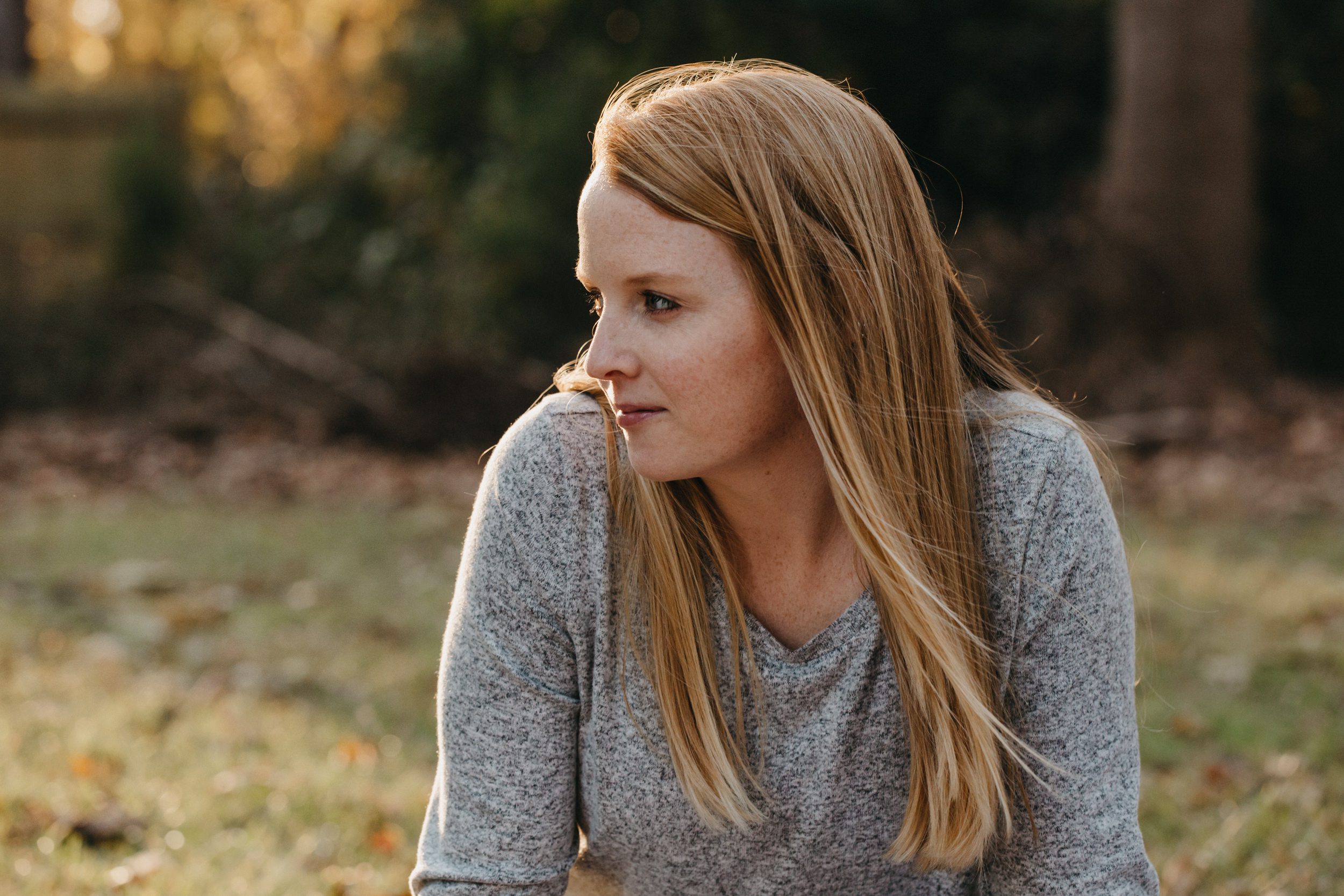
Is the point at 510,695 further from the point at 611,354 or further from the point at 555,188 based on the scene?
the point at 555,188

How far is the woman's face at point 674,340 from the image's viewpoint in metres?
1.62

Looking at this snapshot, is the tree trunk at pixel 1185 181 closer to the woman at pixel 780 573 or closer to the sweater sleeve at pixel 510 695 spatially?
the woman at pixel 780 573

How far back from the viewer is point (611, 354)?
1683 millimetres

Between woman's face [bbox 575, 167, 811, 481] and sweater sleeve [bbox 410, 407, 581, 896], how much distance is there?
21 centimetres

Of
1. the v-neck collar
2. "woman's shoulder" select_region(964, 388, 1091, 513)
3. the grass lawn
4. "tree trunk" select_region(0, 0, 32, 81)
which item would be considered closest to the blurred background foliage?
"tree trunk" select_region(0, 0, 32, 81)

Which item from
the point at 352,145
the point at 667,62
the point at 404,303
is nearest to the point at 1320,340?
the point at 667,62

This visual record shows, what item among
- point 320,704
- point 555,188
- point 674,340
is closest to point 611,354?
point 674,340

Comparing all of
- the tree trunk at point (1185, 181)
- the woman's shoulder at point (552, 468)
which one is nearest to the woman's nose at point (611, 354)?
the woman's shoulder at point (552, 468)

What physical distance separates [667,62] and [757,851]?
858cm

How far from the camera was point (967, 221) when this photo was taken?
9.02 metres

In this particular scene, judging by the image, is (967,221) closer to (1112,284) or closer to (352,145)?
(1112,284)

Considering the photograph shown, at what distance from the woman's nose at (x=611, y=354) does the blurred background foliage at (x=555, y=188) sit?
6.12 meters

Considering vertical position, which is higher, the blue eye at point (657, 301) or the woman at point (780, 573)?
the blue eye at point (657, 301)

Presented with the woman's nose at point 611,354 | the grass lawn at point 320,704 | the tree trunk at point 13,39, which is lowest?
the grass lawn at point 320,704
